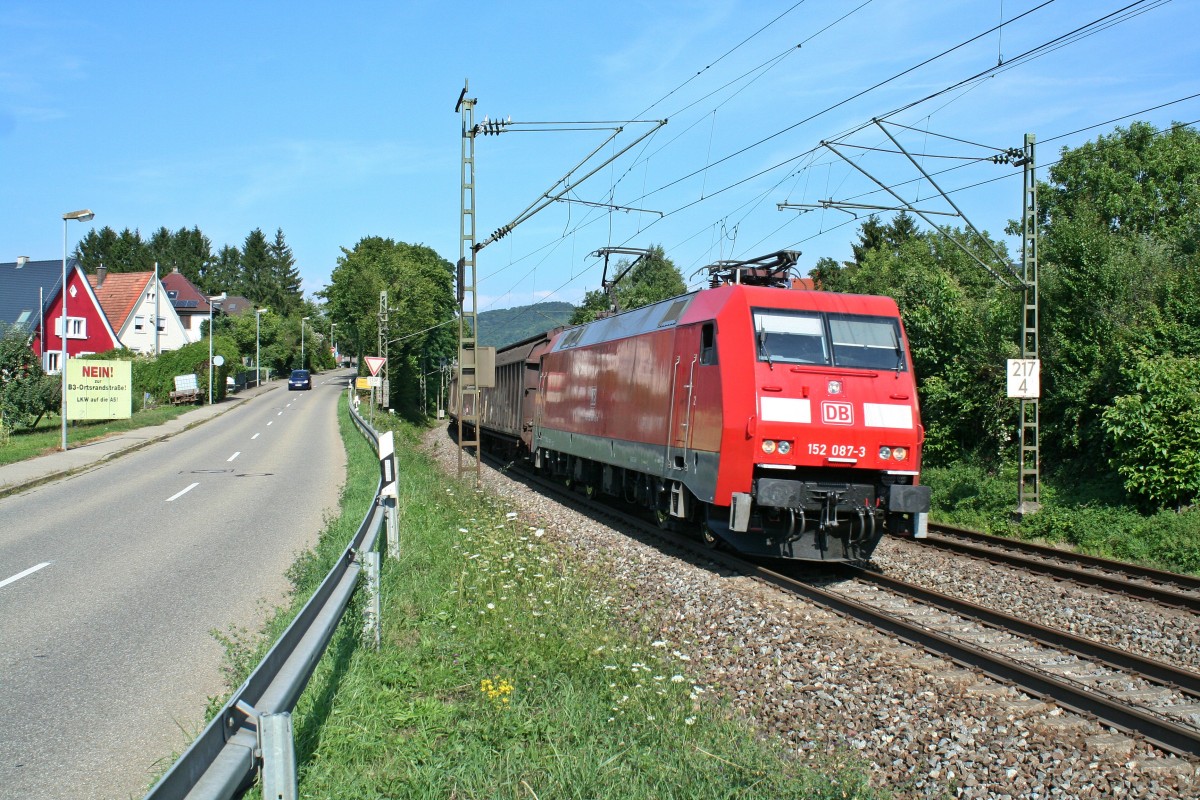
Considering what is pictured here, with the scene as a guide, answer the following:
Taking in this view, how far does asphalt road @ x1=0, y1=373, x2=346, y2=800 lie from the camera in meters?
5.30

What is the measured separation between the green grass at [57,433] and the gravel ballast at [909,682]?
68.8 feet

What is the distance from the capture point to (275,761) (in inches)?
131

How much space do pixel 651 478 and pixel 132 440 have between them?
78.2 ft

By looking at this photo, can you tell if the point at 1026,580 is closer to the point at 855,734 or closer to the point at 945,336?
the point at 855,734

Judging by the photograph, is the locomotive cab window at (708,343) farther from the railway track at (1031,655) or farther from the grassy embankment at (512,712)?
the grassy embankment at (512,712)

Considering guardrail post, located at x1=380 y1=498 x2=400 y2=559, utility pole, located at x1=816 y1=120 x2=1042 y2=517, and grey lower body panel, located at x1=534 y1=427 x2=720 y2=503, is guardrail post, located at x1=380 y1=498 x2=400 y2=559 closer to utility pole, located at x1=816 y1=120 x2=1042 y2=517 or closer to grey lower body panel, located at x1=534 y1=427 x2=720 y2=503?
grey lower body panel, located at x1=534 y1=427 x2=720 y2=503

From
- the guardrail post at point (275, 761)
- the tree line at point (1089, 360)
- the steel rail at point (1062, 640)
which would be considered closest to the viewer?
the guardrail post at point (275, 761)

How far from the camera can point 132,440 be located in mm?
31297

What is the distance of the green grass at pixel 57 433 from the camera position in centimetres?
2567

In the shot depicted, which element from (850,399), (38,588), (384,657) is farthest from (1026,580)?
(38,588)

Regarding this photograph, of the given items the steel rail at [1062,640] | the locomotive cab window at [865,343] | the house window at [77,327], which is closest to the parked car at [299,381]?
the house window at [77,327]

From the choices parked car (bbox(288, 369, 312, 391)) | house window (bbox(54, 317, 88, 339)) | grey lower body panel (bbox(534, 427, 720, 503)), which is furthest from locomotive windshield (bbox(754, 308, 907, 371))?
parked car (bbox(288, 369, 312, 391))

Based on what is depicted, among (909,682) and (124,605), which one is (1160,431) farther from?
(124,605)

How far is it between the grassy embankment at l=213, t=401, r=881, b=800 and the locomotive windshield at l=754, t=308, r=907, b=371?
12.1 ft
